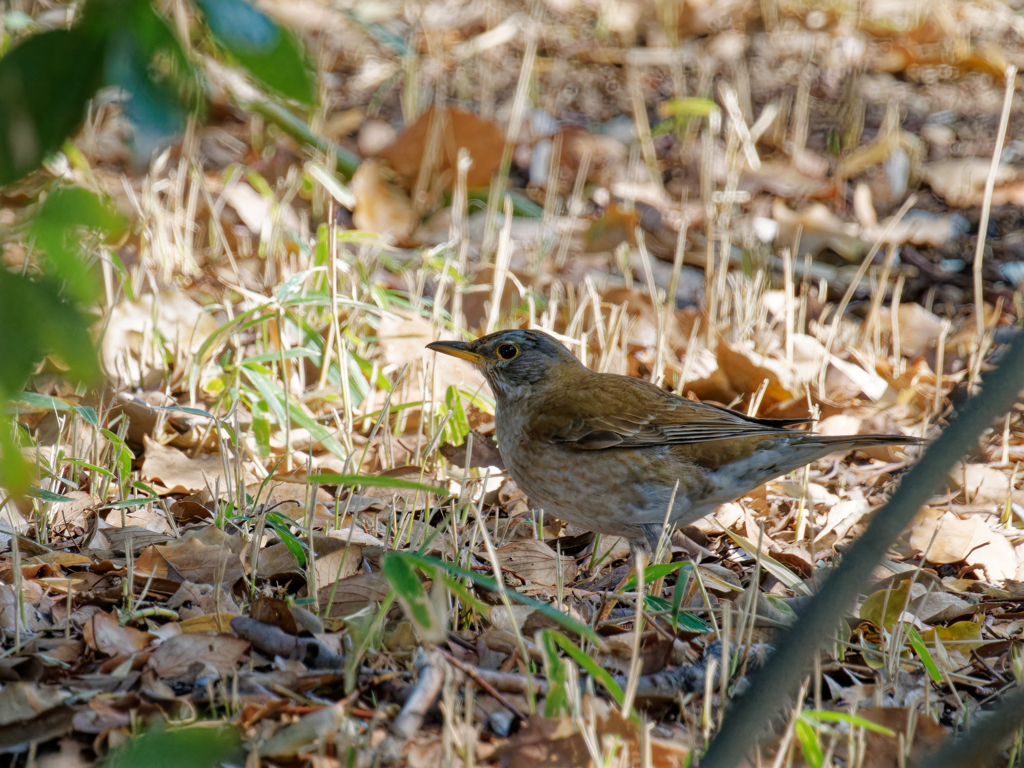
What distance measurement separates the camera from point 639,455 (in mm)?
4531

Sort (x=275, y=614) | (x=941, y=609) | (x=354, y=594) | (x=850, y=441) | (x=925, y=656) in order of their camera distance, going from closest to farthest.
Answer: (x=275, y=614), (x=925, y=656), (x=354, y=594), (x=941, y=609), (x=850, y=441)

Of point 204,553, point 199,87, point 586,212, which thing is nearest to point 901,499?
point 199,87

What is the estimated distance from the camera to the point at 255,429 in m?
5.05

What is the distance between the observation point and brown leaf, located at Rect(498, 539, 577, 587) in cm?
407

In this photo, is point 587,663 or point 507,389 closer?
point 587,663

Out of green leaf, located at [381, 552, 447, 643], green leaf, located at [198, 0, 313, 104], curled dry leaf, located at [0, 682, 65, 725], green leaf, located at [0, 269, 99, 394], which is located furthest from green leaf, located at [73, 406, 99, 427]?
green leaf, located at [198, 0, 313, 104]

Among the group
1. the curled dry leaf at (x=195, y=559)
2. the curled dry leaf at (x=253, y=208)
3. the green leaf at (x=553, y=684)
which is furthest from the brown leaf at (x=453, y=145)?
the green leaf at (x=553, y=684)

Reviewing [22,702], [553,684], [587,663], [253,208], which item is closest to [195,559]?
[22,702]

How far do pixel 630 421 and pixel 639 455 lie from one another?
158mm

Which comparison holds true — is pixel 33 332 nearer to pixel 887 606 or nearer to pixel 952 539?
pixel 887 606

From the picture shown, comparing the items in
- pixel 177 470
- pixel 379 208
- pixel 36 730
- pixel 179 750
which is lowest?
pixel 177 470

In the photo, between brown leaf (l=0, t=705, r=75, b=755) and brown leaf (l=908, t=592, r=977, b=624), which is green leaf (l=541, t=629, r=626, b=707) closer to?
brown leaf (l=0, t=705, r=75, b=755)

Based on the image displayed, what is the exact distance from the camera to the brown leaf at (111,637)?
300 centimetres

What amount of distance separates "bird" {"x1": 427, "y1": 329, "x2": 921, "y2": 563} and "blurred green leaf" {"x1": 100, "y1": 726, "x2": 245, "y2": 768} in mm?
2810
